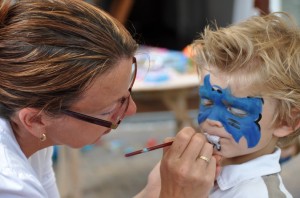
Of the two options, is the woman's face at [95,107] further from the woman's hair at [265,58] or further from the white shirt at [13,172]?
the woman's hair at [265,58]

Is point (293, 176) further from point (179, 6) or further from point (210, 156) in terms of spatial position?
point (179, 6)

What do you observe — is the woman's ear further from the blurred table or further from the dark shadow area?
the dark shadow area

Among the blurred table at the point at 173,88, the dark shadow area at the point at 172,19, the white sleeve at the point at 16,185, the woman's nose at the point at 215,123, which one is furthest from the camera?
the dark shadow area at the point at 172,19

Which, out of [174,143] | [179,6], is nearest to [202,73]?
[174,143]

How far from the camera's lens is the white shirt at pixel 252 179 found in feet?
3.63

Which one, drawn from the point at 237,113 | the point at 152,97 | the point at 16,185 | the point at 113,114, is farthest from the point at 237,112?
the point at 152,97

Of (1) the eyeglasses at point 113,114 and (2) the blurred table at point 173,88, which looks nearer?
(1) the eyeglasses at point 113,114

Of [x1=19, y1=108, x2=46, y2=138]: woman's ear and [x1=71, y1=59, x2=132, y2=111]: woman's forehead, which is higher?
[x1=71, y1=59, x2=132, y2=111]: woman's forehead

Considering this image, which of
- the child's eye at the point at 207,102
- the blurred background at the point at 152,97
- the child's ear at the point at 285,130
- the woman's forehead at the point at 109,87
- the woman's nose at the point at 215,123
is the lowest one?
the blurred background at the point at 152,97

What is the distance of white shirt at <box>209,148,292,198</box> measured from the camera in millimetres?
1106

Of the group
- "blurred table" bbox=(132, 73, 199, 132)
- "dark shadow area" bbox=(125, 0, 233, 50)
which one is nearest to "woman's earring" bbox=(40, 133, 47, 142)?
"blurred table" bbox=(132, 73, 199, 132)

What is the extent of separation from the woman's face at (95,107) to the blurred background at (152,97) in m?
0.63

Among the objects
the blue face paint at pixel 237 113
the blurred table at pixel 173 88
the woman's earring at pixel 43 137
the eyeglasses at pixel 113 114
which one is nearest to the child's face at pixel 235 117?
the blue face paint at pixel 237 113

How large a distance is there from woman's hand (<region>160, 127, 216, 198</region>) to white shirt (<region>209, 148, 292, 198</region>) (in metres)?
0.09
